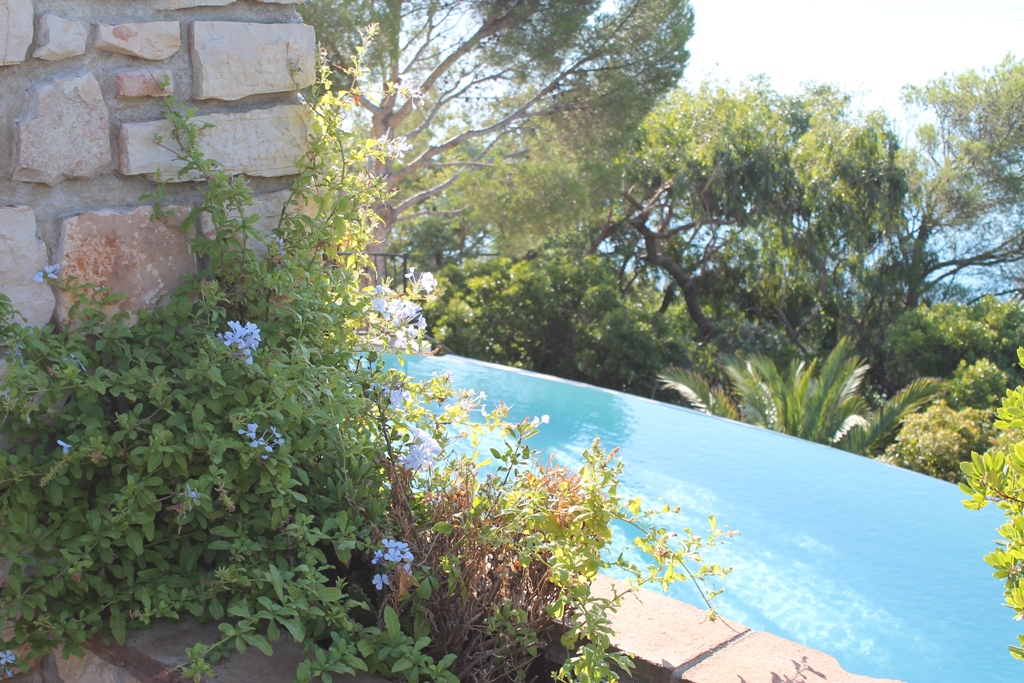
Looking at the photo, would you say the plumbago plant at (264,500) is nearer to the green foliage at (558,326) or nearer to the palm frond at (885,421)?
the palm frond at (885,421)

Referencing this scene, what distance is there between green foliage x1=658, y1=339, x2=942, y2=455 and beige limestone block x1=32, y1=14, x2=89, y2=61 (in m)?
6.65

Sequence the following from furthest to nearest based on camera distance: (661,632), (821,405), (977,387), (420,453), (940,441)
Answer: (977,387) → (821,405) → (940,441) → (661,632) → (420,453)

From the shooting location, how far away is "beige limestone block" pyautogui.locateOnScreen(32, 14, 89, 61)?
1.53 metres

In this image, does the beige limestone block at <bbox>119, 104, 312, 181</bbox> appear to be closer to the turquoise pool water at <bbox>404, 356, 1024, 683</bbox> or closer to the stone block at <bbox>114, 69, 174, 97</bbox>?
the stone block at <bbox>114, 69, 174, 97</bbox>

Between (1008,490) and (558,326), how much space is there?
8.92m

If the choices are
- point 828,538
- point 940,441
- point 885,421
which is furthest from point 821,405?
point 828,538

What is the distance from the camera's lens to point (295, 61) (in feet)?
6.10

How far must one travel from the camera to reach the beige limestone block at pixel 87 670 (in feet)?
4.85

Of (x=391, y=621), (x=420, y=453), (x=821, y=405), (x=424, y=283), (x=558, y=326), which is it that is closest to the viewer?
(x=391, y=621)

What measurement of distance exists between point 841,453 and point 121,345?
532 cm

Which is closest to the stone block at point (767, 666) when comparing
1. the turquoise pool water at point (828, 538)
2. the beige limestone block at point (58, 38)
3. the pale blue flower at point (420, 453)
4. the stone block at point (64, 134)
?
the pale blue flower at point (420, 453)

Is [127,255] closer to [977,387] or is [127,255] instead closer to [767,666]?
[767,666]

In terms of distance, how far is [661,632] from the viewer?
1771 millimetres

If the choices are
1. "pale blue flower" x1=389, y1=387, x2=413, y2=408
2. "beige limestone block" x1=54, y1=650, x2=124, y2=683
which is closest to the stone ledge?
"pale blue flower" x1=389, y1=387, x2=413, y2=408
